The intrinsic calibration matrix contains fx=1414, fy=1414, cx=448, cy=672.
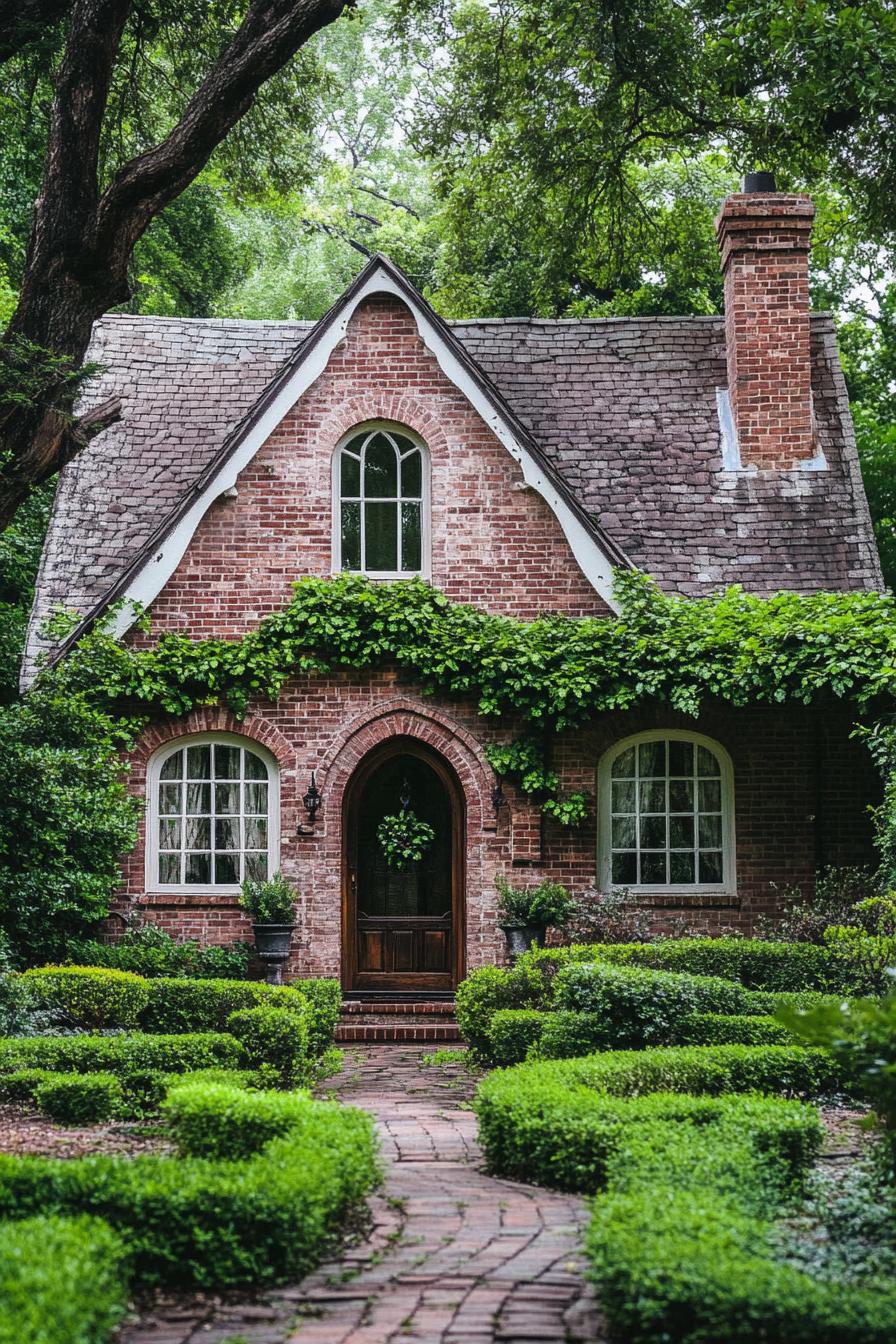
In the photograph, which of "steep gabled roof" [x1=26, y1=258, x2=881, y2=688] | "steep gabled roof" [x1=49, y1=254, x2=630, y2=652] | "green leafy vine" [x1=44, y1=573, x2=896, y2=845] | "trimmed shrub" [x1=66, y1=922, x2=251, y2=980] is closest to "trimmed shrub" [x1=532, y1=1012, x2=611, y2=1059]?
"trimmed shrub" [x1=66, y1=922, x2=251, y2=980]

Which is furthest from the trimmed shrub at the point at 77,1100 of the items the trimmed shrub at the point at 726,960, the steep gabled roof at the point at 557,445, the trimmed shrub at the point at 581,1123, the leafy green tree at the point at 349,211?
the leafy green tree at the point at 349,211

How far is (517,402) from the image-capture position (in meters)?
16.8

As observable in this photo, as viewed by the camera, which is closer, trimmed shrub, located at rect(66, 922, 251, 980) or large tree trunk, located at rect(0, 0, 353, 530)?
large tree trunk, located at rect(0, 0, 353, 530)

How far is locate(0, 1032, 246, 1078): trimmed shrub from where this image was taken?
30.5 feet

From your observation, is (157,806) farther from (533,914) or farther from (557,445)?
(557,445)

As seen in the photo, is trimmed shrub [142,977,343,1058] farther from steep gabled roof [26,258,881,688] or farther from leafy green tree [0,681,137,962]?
steep gabled roof [26,258,881,688]

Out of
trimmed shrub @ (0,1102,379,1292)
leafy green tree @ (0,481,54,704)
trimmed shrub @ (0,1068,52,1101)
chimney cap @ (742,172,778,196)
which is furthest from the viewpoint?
leafy green tree @ (0,481,54,704)

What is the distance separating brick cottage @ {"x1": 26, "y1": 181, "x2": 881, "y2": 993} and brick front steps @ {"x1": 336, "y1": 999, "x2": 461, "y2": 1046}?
0.56 m

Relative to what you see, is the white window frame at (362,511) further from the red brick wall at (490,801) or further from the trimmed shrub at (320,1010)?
the trimmed shrub at (320,1010)

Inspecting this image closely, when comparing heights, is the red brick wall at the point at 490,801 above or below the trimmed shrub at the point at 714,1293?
above

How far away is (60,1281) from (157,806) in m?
10.5

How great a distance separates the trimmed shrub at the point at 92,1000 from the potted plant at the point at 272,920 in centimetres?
330

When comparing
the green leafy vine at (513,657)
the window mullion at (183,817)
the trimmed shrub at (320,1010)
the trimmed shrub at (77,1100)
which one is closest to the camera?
the trimmed shrub at (77,1100)

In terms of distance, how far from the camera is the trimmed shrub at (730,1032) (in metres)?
9.73
